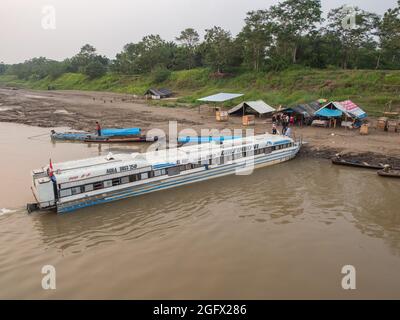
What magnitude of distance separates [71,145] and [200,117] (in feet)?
57.3

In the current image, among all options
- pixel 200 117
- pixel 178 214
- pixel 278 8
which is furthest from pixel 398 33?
pixel 178 214

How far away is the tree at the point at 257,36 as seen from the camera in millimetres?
62438

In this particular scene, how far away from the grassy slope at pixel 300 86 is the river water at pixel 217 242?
2447 cm

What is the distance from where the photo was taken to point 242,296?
437 inches

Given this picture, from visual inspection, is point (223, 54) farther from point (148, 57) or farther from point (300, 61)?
point (148, 57)

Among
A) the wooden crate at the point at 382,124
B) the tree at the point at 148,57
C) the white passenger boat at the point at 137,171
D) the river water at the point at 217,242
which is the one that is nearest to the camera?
the river water at the point at 217,242

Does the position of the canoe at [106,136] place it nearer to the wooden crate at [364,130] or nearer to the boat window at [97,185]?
the boat window at [97,185]

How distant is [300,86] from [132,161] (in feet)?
136

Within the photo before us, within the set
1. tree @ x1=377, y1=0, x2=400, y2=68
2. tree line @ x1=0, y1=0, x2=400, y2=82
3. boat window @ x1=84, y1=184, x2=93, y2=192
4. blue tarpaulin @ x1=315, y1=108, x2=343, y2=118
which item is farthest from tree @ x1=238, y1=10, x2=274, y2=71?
boat window @ x1=84, y1=184, x2=93, y2=192

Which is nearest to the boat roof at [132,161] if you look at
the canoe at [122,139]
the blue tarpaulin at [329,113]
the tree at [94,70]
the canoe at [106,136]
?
Result: the canoe at [122,139]

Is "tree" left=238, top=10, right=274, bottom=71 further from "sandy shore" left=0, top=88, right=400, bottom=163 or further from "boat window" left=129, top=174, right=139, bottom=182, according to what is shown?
"boat window" left=129, top=174, right=139, bottom=182

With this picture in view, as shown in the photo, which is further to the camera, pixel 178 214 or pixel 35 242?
pixel 178 214

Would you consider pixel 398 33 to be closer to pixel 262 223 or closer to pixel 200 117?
pixel 200 117
